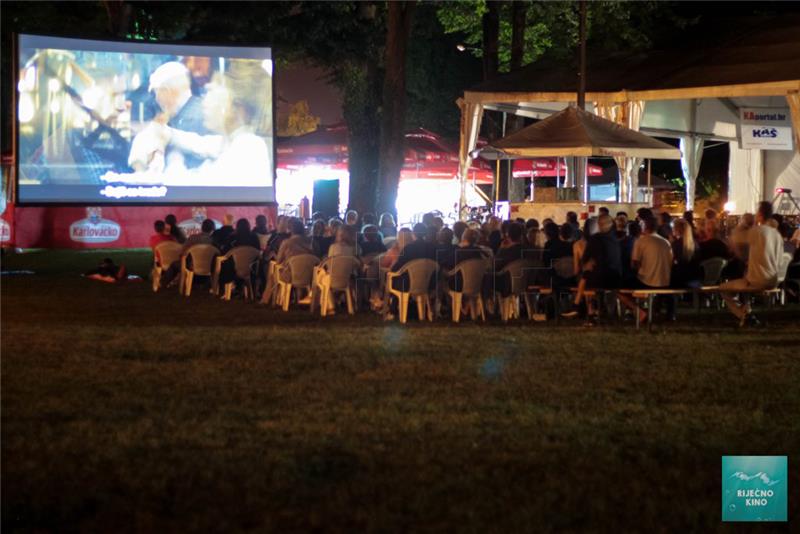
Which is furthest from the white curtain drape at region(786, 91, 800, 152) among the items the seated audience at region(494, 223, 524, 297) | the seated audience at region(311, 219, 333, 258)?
the seated audience at region(311, 219, 333, 258)

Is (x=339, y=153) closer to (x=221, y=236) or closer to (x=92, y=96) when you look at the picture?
(x=92, y=96)

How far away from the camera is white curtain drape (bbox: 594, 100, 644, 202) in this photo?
25.2 metres

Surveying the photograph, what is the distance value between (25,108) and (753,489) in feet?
67.6

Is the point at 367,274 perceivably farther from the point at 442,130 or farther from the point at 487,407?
the point at 442,130

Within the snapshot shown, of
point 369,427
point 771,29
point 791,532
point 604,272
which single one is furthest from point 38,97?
point 791,532

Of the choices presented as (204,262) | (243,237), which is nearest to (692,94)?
(243,237)

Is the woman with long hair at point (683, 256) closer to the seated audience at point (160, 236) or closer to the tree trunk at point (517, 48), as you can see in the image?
the seated audience at point (160, 236)

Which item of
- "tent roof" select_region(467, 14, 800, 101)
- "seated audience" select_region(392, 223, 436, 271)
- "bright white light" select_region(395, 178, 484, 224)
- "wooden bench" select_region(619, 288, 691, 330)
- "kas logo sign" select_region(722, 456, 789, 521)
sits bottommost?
"kas logo sign" select_region(722, 456, 789, 521)

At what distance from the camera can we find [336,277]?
1512 centimetres

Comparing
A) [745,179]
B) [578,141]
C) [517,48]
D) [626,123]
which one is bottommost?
[578,141]

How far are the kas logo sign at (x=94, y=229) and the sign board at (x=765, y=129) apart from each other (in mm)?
14847

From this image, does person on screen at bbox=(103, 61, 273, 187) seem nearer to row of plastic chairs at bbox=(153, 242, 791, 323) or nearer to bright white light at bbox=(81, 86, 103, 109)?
bright white light at bbox=(81, 86, 103, 109)

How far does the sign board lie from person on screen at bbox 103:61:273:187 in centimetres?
1159

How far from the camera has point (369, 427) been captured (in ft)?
25.6
